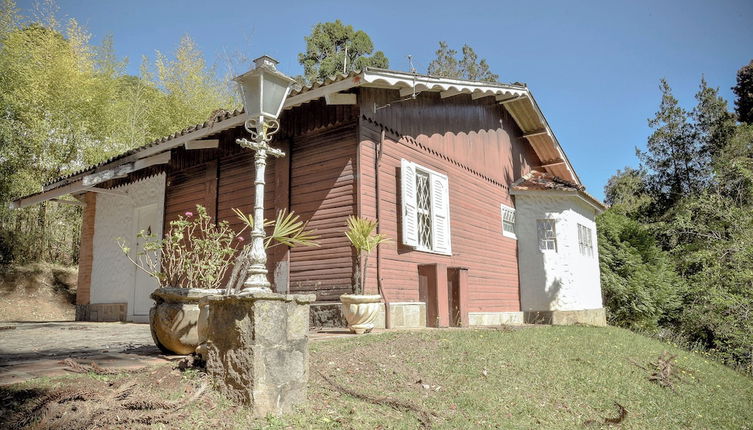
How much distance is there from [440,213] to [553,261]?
4.09 m

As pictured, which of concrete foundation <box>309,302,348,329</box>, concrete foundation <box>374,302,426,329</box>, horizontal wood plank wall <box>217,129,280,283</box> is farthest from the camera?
horizontal wood plank wall <box>217,129,280,283</box>

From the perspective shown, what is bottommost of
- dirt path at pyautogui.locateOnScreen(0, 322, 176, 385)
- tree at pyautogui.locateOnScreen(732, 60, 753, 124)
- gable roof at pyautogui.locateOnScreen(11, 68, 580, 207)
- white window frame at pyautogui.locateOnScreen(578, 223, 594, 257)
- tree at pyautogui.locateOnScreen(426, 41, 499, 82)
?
dirt path at pyautogui.locateOnScreen(0, 322, 176, 385)

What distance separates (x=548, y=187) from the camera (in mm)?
12148

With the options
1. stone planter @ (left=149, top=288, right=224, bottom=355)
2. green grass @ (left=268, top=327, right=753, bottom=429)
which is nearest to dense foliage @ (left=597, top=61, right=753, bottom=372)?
green grass @ (left=268, top=327, right=753, bottom=429)

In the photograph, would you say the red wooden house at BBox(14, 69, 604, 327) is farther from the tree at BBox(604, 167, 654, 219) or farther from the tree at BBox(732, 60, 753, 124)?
the tree at BBox(732, 60, 753, 124)

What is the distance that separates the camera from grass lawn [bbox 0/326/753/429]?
3.34 metres

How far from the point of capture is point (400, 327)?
25.3 ft

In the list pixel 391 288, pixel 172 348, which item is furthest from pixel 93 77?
pixel 172 348

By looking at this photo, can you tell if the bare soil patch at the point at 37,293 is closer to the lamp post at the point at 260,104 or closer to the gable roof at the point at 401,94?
the gable roof at the point at 401,94

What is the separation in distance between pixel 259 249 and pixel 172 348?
54.0 inches

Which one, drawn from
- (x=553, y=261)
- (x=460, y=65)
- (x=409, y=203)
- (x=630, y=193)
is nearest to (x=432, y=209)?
(x=409, y=203)

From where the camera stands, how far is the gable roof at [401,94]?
7.09 metres

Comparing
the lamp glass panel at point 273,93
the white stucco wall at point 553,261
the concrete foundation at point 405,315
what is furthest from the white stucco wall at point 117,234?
the white stucco wall at point 553,261

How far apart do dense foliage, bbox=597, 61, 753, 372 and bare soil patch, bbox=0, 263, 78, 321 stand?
54.8ft
